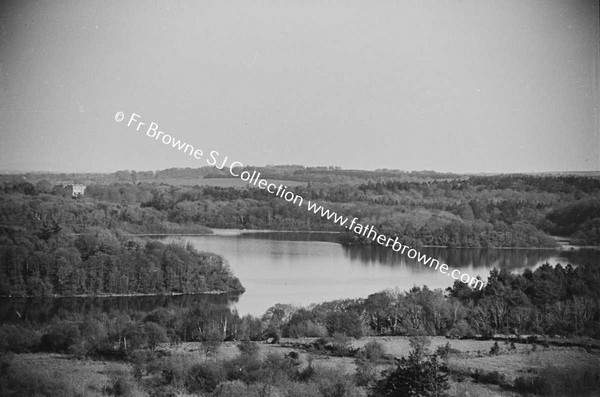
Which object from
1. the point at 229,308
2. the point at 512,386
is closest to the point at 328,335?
the point at 229,308

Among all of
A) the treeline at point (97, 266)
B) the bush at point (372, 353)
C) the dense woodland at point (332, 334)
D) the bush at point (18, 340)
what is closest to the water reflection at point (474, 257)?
the dense woodland at point (332, 334)

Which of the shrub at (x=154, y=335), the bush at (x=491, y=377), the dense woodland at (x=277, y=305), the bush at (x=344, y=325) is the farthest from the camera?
the bush at (x=344, y=325)

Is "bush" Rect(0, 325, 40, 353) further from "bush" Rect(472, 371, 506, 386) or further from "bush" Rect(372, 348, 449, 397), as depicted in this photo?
"bush" Rect(472, 371, 506, 386)

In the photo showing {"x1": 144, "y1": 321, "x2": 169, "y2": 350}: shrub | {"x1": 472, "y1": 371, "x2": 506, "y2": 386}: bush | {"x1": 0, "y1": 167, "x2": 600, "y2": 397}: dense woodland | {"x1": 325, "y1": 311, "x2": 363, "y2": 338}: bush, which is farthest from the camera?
{"x1": 325, "y1": 311, "x2": 363, "y2": 338}: bush

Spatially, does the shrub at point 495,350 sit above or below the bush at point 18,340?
above

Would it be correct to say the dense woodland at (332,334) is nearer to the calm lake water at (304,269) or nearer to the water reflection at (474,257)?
the calm lake water at (304,269)

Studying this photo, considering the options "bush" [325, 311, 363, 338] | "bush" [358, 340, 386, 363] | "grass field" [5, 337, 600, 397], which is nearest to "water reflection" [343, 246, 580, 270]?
"bush" [325, 311, 363, 338]

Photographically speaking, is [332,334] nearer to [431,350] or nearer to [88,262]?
[431,350]

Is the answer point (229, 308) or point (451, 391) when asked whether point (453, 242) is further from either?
point (451, 391)

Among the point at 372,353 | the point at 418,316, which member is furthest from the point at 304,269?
the point at 372,353
